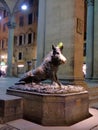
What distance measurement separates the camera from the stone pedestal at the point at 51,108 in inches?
167

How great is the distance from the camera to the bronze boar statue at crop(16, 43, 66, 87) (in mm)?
4695

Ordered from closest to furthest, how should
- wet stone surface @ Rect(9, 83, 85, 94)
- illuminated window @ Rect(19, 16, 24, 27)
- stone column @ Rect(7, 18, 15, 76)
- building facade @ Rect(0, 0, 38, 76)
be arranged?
1. wet stone surface @ Rect(9, 83, 85, 94)
2. stone column @ Rect(7, 18, 15, 76)
3. building facade @ Rect(0, 0, 38, 76)
4. illuminated window @ Rect(19, 16, 24, 27)

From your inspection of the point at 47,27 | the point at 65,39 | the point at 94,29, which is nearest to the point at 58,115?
the point at 65,39

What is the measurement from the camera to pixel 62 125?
4.23 m

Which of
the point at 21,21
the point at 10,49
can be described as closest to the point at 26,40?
the point at 21,21

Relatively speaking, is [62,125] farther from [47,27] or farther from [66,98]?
[47,27]

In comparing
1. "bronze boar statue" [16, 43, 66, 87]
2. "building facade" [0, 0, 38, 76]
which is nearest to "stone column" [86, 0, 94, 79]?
"bronze boar statue" [16, 43, 66, 87]

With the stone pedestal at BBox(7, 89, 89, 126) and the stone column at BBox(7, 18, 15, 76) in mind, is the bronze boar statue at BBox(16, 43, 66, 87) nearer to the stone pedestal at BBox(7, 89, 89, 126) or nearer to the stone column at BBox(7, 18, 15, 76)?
the stone pedestal at BBox(7, 89, 89, 126)

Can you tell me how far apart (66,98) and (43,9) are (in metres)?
4.55

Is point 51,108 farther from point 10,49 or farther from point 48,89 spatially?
point 10,49

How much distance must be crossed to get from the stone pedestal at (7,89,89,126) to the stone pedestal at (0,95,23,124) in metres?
0.17

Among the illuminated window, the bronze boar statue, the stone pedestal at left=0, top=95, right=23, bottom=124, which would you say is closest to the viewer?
the stone pedestal at left=0, top=95, right=23, bottom=124

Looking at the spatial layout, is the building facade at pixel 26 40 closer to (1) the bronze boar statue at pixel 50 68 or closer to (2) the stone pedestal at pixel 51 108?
(1) the bronze boar statue at pixel 50 68

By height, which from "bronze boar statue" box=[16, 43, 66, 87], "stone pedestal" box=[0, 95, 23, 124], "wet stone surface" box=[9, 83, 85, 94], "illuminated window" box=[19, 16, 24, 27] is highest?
"illuminated window" box=[19, 16, 24, 27]
